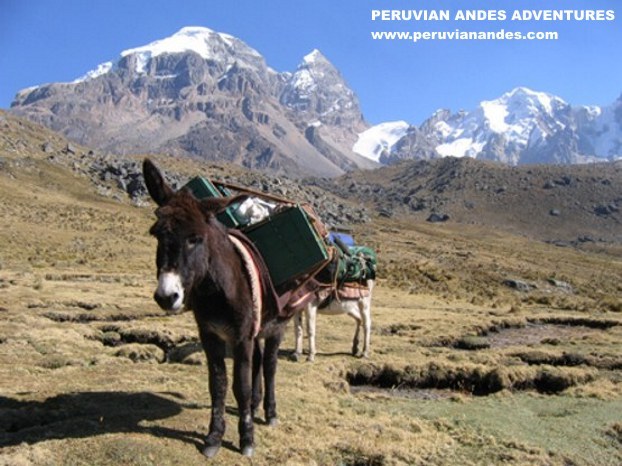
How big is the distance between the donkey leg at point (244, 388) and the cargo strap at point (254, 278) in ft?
0.91

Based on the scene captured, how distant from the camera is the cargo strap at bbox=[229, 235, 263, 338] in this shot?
746 cm

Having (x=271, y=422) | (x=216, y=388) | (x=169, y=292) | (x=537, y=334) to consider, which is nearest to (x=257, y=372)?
(x=271, y=422)

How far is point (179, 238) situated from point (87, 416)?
4078 millimetres

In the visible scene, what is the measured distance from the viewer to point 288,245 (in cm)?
831

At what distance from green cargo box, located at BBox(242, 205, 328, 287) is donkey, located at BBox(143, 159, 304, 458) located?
55 centimetres

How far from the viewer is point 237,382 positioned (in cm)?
753

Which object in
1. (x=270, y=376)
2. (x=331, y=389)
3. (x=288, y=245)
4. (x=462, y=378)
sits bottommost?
(x=462, y=378)

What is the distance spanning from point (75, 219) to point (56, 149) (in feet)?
246

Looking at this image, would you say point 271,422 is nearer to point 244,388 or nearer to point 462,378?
point 244,388

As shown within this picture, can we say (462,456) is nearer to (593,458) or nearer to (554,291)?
(593,458)

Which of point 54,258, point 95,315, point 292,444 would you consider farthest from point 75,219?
point 292,444

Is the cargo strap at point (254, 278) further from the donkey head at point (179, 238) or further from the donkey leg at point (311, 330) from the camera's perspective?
the donkey leg at point (311, 330)

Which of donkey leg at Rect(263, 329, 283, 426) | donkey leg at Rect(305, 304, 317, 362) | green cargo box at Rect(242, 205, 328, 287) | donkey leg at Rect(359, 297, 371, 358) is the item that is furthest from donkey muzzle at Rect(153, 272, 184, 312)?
donkey leg at Rect(359, 297, 371, 358)

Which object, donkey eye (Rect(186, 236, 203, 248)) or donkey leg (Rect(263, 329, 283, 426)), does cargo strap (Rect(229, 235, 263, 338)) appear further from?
donkey leg (Rect(263, 329, 283, 426))
